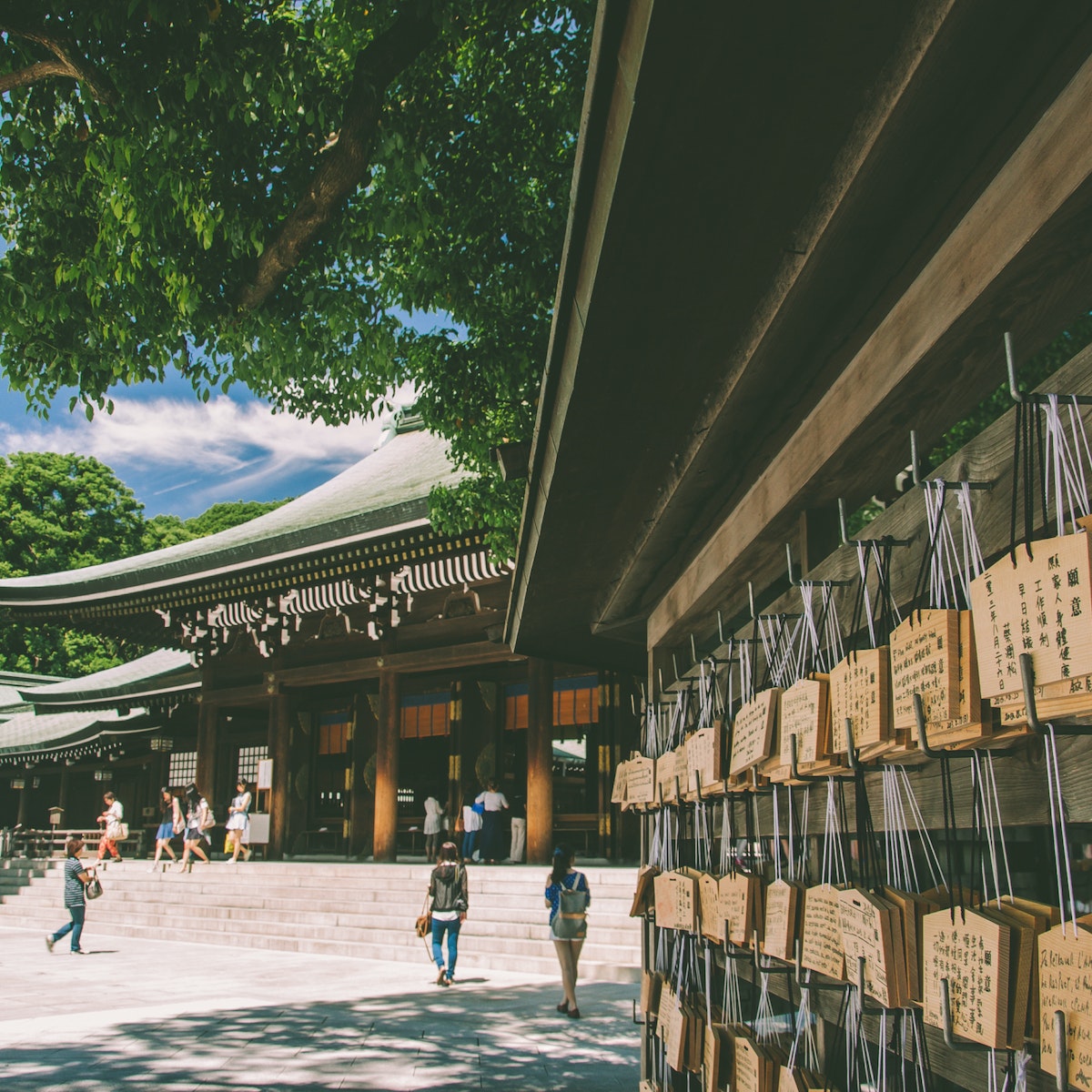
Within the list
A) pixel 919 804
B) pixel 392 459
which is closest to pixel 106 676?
pixel 392 459

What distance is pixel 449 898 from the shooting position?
29.4ft

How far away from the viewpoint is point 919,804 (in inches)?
92.0

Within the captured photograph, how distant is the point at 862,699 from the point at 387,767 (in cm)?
1384

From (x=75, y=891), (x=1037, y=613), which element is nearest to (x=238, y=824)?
(x=75, y=891)

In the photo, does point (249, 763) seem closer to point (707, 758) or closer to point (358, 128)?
point (358, 128)

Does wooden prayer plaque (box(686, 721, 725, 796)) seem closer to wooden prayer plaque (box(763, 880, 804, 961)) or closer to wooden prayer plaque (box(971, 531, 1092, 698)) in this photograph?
wooden prayer plaque (box(763, 880, 804, 961))

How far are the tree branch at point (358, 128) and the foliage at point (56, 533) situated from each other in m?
39.0

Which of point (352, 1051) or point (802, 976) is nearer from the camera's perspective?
point (802, 976)

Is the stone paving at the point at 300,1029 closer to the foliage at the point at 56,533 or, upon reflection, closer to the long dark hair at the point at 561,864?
the long dark hair at the point at 561,864

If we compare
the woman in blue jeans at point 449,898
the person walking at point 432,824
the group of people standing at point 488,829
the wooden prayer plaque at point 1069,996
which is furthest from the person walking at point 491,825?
the wooden prayer plaque at point 1069,996

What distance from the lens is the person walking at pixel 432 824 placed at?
1555cm

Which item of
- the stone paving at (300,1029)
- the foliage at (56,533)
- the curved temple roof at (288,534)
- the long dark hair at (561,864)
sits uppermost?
the foliage at (56,533)

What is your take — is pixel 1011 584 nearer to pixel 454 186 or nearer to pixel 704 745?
pixel 704 745

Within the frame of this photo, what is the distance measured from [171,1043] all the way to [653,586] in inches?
188
